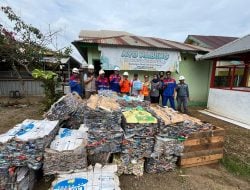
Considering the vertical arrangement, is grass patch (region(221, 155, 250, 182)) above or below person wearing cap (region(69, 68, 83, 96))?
below

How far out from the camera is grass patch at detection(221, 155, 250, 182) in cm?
335

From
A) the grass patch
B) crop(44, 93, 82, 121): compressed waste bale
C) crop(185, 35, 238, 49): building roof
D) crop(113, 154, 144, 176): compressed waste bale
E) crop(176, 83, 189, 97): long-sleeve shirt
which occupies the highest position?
crop(185, 35, 238, 49): building roof

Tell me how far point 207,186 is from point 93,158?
1904 millimetres

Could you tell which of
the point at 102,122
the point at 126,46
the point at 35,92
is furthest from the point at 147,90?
the point at 35,92

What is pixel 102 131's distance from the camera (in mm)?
2977

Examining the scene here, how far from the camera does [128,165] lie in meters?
3.11

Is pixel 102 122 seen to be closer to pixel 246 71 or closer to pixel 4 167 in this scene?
pixel 4 167

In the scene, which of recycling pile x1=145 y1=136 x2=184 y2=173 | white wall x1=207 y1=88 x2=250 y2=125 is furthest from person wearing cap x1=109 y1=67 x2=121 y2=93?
white wall x1=207 y1=88 x2=250 y2=125

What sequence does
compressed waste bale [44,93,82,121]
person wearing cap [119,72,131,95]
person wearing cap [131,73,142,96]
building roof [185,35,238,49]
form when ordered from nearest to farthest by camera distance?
compressed waste bale [44,93,82,121], person wearing cap [119,72,131,95], person wearing cap [131,73,142,96], building roof [185,35,238,49]

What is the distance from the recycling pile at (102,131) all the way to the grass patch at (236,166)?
224cm

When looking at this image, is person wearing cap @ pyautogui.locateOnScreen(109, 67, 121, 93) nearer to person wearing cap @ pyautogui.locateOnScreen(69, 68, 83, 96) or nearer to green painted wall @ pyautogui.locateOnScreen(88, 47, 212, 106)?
person wearing cap @ pyautogui.locateOnScreen(69, 68, 83, 96)

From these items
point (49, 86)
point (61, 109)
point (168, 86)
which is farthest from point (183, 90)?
point (49, 86)

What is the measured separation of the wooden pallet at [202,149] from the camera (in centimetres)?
336

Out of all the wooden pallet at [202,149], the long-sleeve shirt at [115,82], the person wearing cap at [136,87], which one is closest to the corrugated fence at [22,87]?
the long-sleeve shirt at [115,82]
